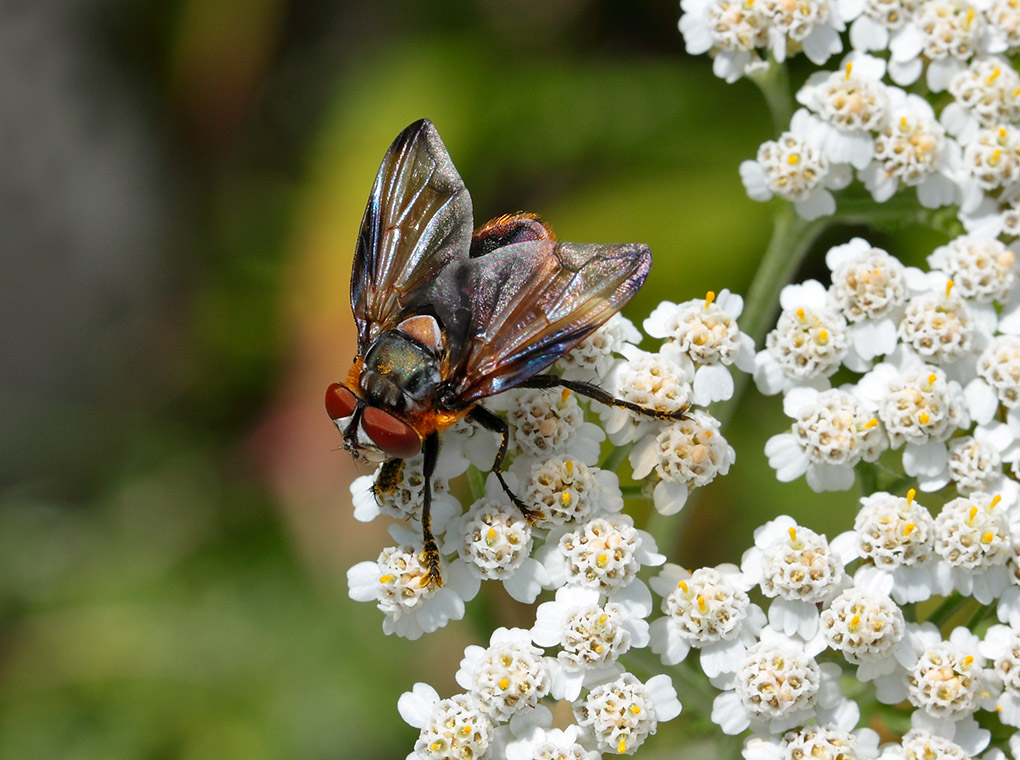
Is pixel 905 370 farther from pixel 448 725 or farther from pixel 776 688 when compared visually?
pixel 448 725

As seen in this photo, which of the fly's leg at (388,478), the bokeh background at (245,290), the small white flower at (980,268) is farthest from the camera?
the bokeh background at (245,290)

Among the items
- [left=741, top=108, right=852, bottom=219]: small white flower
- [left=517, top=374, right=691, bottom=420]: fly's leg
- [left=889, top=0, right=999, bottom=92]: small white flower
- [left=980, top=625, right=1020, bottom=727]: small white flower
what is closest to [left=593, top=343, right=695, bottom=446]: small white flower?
[left=517, top=374, right=691, bottom=420]: fly's leg

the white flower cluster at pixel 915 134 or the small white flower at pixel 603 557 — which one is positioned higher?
the white flower cluster at pixel 915 134

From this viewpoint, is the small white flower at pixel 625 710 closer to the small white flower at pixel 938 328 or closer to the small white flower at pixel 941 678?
the small white flower at pixel 941 678

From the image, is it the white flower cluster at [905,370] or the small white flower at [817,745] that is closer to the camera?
the small white flower at [817,745]

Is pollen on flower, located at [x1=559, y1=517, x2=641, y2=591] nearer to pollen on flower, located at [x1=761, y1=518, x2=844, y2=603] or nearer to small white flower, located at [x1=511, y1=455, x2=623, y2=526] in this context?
small white flower, located at [x1=511, y1=455, x2=623, y2=526]

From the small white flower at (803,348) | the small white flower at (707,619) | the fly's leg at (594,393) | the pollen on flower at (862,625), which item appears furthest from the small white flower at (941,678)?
the fly's leg at (594,393)

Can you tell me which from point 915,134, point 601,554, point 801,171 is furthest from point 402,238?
point 915,134

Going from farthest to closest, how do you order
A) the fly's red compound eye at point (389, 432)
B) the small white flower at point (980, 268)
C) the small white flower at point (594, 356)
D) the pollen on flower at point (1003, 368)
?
1. the small white flower at point (980, 268)
2. the pollen on flower at point (1003, 368)
3. the small white flower at point (594, 356)
4. the fly's red compound eye at point (389, 432)
